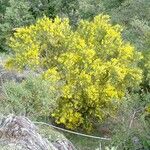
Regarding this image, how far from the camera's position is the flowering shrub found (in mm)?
23859

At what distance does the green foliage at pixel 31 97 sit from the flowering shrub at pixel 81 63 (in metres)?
2.23

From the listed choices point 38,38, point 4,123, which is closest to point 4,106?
point 38,38

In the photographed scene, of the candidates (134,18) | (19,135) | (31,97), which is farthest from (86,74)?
(134,18)

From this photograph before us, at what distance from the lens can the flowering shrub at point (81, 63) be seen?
2386cm

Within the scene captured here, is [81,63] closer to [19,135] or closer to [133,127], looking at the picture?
[133,127]

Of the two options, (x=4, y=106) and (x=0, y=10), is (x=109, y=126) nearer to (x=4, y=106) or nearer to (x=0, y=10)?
→ (x=4, y=106)

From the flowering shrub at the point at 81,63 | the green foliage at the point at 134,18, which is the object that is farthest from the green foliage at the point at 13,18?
the flowering shrub at the point at 81,63

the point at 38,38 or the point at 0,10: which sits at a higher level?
the point at 0,10

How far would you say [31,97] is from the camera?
20.7 m

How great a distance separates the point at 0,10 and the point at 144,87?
1620cm

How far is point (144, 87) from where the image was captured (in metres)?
29.7

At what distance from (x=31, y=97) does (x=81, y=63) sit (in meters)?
4.19

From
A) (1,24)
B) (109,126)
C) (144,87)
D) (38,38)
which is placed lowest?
(109,126)

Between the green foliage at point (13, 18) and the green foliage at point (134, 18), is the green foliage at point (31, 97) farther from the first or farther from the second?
the green foliage at point (13, 18)
